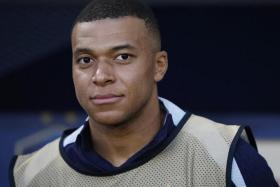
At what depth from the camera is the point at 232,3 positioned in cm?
362

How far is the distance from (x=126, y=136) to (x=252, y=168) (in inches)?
14.8

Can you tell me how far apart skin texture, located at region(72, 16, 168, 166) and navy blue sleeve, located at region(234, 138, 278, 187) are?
0.30 meters

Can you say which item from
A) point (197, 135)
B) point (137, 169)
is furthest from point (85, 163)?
point (197, 135)

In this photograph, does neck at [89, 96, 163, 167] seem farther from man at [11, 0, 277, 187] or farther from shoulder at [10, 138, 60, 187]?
shoulder at [10, 138, 60, 187]

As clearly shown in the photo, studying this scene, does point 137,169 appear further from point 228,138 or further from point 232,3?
point 232,3

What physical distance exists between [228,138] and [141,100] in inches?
11.2

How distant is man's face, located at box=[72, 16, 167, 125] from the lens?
7.93 feet

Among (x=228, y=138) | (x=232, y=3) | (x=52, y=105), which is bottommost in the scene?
(x=52, y=105)

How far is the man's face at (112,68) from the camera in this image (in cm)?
242

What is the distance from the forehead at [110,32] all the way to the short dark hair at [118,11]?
0.02m

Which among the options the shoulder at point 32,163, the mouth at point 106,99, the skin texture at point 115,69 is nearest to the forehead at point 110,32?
the skin texture at point 115,69

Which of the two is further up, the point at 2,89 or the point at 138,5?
the point at 138,5

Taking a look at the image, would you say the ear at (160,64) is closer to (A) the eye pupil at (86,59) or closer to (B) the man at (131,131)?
(B) the man at (131,131)

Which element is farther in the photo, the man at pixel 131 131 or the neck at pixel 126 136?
the neck at pixel 126 136
